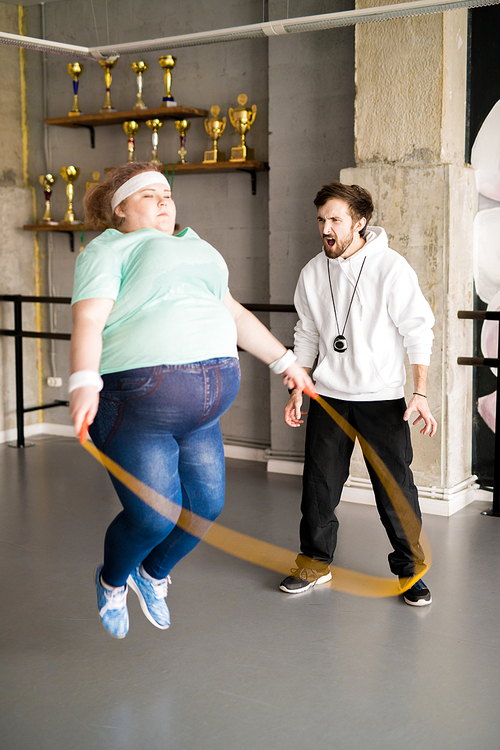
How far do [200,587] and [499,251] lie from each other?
2466 mm

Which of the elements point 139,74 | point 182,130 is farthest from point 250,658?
point 139,74

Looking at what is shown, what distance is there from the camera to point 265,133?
16.8 feet

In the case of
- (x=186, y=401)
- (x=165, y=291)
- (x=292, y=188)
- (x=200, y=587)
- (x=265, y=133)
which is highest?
(x=265, y=133)

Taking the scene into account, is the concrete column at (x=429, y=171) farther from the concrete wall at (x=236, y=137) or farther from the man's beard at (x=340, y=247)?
the man's beard at (x=340, y=247)

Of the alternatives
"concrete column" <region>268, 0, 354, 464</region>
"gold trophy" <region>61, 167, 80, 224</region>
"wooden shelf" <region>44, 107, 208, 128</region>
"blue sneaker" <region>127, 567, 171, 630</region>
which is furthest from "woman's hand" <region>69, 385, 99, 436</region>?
"gold trophy" <region>61, 167, 80, 224</region>

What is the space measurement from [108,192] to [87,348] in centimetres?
59

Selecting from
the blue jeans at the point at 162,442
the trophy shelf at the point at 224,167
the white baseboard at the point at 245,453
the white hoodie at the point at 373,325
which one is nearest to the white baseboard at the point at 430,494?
the white baseboard at the point at 245,453

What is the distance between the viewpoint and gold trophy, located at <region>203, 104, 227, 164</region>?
5125 millimetres

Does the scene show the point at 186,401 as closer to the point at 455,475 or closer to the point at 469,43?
the point at 455,475

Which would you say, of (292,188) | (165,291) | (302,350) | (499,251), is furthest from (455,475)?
(165,291)

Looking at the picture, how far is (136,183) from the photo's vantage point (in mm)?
2107

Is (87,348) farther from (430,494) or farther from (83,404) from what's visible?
(430,494)

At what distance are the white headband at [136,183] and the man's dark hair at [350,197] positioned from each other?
2.98 ft

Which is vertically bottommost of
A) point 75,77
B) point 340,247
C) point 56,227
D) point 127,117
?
point 340,247
